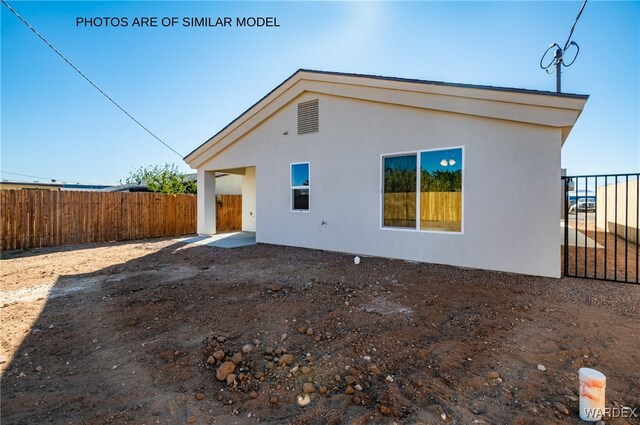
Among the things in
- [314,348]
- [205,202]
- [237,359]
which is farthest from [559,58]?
[205,202]

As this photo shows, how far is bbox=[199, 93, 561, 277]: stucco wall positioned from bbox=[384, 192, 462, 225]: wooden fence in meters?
0.24

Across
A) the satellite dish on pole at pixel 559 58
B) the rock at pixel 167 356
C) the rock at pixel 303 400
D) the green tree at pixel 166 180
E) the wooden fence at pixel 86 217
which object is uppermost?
the satellite dish on pole at pixel 559 58

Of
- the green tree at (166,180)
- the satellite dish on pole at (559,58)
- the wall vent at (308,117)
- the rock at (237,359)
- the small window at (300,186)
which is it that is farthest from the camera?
the green tree at (166,180)

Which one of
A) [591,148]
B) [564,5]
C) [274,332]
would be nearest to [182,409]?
[274,332]

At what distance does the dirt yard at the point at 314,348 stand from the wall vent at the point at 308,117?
15.8ft

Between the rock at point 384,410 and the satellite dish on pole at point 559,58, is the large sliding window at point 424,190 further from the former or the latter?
the rock at point 384,410

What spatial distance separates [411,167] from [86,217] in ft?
38.2

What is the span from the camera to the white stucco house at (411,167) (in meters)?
5.63

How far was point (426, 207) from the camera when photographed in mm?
6895

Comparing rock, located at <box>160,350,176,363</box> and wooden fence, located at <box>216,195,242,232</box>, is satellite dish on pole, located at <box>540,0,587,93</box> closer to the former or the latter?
rock, located at <box>160,350,176,363</box>

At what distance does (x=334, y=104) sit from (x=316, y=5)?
271cm

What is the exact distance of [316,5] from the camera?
821 centimetres

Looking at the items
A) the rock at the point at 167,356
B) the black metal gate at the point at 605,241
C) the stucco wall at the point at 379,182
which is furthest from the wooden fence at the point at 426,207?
the rock at the point at 167,356

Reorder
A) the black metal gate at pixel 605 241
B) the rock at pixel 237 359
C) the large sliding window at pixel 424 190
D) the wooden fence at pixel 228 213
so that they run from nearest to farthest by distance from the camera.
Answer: the rock at pixel 237 359 → the black metal gate at pixel 605 241 → the large sliding window at pixel 424 190 → the wooden fence at pixel 228 213
